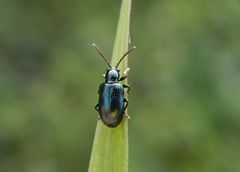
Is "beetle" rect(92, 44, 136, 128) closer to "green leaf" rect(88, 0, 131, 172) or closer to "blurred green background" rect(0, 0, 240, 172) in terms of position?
"green leaf" rect(88, 0, 131, 172)

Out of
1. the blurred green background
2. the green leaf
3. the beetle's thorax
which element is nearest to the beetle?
the beetle's thorax

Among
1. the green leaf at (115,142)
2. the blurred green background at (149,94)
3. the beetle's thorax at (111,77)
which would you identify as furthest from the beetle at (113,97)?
the blurred green background at (149,94)

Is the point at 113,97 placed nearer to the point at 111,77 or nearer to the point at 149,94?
the point at 111,77

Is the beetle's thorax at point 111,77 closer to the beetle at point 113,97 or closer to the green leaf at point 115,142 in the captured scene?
the beetle at point 113,97

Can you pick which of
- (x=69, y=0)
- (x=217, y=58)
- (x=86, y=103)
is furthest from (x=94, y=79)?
(x=69, y=0)

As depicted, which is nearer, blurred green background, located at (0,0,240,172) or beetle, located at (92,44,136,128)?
beetle, located at (92,44,136,128)

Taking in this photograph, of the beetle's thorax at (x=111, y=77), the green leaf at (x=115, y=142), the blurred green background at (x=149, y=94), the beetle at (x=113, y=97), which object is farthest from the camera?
the blurred green background at (x=149, y=94)
